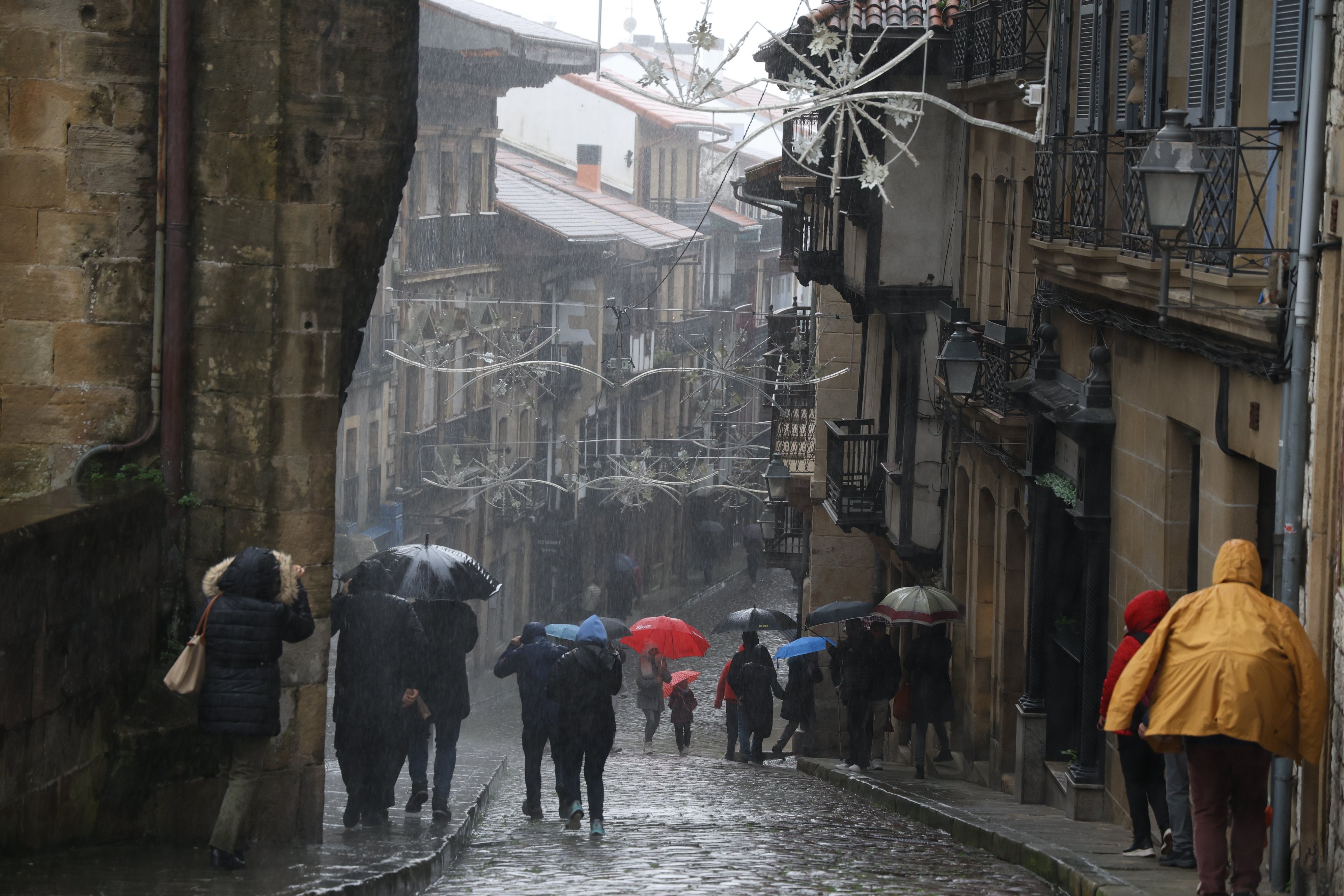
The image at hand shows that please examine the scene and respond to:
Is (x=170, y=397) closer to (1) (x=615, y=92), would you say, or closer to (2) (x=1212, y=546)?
(2) (x=1212, y=546)

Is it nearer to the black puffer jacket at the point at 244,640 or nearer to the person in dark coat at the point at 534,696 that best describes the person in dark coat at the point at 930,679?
the person in dark coat at the point at 534,696

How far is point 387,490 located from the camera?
3594cm

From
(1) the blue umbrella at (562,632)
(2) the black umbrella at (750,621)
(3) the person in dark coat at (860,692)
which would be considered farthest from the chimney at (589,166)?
(1) the blue umbrella at (562,632)

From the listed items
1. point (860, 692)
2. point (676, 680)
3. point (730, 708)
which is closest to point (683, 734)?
point (676, 680)

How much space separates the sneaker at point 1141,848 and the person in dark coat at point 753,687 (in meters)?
10.2

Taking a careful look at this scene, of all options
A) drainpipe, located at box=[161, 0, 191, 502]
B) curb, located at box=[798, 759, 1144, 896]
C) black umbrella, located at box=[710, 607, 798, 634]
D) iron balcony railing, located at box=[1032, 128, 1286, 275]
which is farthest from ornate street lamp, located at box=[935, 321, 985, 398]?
drainpipe, located at box=[161, 0, 191, 502]

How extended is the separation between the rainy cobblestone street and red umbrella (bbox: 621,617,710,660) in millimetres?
3012

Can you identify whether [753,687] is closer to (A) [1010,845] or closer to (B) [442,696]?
(B) [442,696]

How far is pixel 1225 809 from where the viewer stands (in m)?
6.75

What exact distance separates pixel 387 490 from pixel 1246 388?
28099mm

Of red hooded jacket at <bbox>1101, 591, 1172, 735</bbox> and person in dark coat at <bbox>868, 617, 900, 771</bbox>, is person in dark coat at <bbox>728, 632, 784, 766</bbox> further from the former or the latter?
red hooded jacket at <bbox>1101, 591, 1172, 735</bbox>

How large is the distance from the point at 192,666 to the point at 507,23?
1414 inches

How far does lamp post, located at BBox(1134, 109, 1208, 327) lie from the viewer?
28.7 ft

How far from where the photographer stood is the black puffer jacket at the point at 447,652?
10828 millimetres
